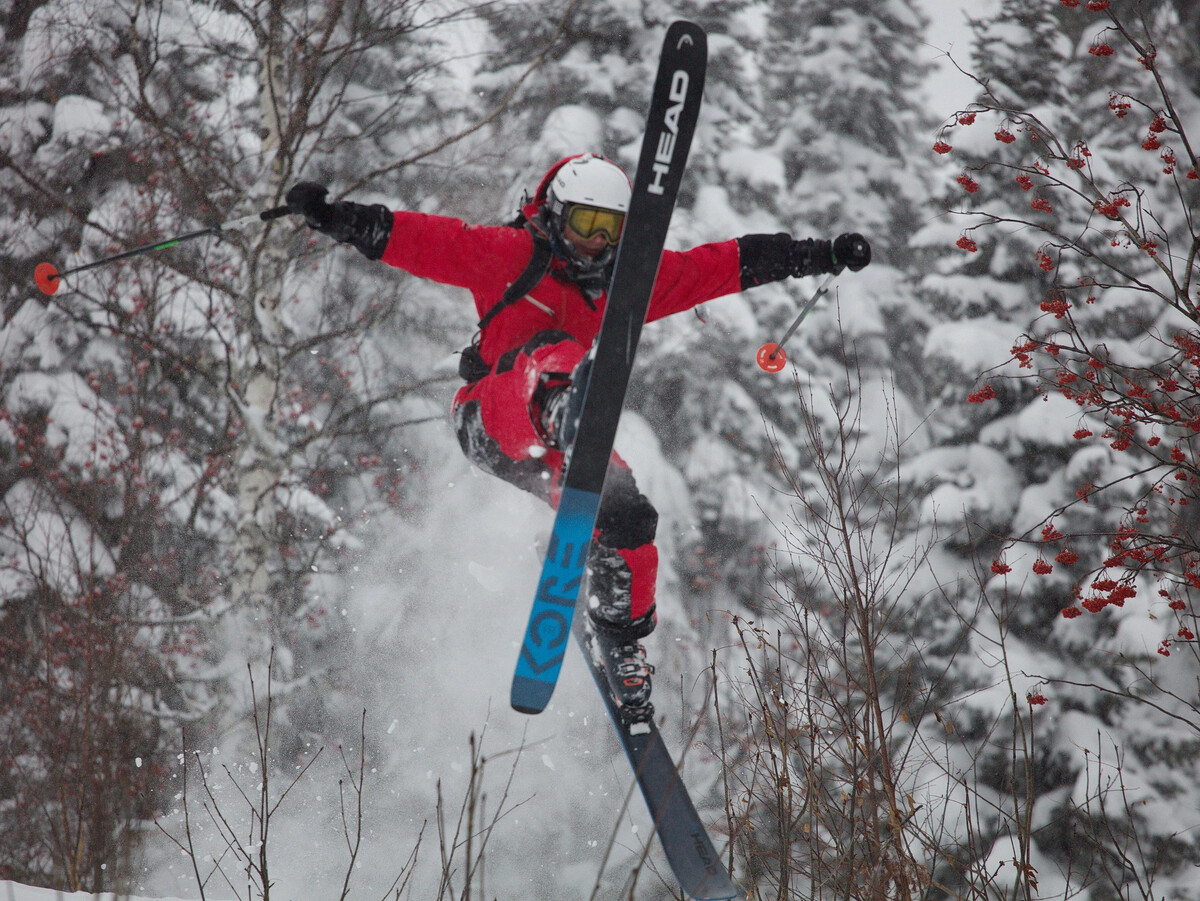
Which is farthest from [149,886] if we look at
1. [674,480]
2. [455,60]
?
[455,60]

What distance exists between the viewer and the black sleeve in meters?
3.05

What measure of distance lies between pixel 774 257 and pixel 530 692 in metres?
1.78

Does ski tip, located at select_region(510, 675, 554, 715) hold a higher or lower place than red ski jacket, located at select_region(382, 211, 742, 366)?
lower

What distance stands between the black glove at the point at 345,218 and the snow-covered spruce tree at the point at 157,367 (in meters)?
3.10

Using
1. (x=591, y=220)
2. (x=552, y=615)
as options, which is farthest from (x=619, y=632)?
(x=591, y=220)

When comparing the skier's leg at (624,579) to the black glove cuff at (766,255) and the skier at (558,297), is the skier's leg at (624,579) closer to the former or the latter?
the skier at (558,297)

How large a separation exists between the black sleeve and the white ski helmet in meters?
0.56

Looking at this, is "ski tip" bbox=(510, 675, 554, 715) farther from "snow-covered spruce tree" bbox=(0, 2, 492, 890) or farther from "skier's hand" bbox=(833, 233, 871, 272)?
"snow-covered spruce tree" bbox=(0, 2, 492, 890)

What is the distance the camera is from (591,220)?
2.76 m

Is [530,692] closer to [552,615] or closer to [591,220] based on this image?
[552,615]

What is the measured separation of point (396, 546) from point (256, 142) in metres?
3.25

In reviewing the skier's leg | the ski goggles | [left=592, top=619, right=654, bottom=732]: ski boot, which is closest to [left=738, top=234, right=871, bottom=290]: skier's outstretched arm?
the ski goggles

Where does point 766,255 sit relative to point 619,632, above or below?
above

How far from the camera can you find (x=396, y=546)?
649 centimetres
